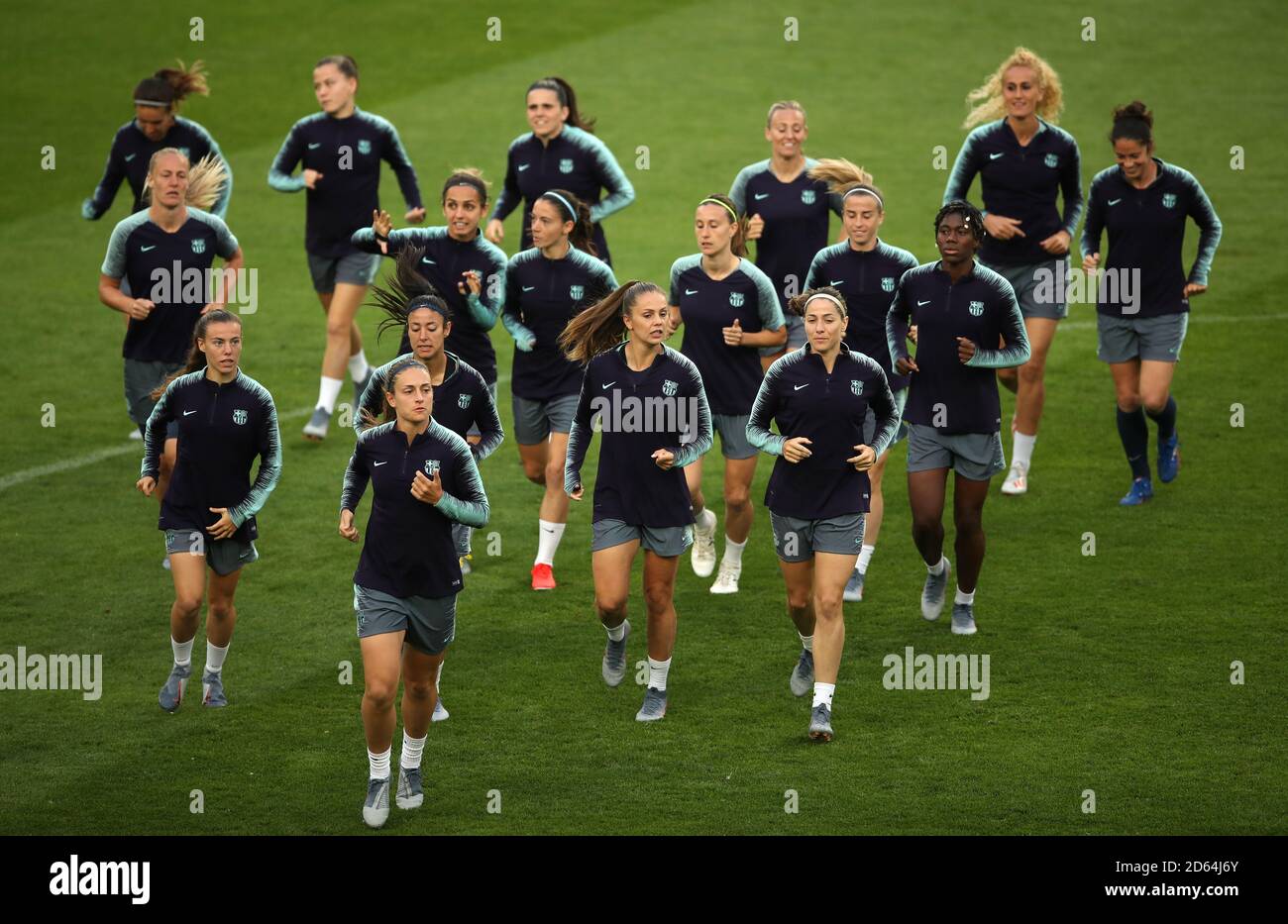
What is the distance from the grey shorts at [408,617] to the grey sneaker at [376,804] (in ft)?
2.19

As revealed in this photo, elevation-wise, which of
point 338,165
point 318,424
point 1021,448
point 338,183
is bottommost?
point 1021,448

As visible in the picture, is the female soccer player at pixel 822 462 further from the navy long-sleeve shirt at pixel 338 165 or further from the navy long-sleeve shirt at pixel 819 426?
the navy long-sleeve shirt at pixel 338 165

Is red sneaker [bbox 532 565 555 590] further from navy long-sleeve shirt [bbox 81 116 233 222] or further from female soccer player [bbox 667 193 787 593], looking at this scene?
navy long-sleeve shirt [bbox 81 116 233 222]

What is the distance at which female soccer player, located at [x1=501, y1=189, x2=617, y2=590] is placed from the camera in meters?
11.5

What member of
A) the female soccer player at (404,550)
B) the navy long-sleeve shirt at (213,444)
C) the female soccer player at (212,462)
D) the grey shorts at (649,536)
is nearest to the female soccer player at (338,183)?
the female soccer player at (212,462)

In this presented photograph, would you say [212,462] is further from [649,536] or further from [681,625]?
[681,625]

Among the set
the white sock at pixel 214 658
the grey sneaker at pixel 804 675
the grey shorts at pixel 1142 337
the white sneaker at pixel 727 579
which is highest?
the grey shorts at pixel 1142 337

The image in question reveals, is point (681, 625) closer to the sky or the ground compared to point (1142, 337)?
closer to the ground

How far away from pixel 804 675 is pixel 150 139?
22.1 feet

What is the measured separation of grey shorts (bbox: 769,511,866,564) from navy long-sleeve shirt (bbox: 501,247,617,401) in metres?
2.40

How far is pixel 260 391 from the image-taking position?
380 inches

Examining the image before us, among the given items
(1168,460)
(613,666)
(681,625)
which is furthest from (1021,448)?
(613,666)

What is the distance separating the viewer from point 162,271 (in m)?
11.5

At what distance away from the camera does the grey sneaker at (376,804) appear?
8.62 metres
